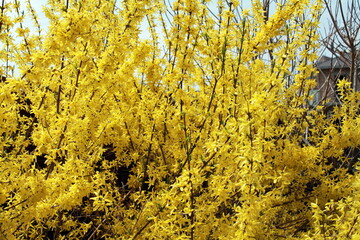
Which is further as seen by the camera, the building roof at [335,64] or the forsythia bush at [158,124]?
the building roof at [335,64]

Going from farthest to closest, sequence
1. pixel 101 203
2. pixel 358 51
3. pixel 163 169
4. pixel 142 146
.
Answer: pixel 358 51
pixel 142 146
pixel 163 169
pixel 101 203

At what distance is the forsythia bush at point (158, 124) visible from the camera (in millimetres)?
2795

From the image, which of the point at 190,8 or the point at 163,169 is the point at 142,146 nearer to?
the point at 163,169

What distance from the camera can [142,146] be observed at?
4020 millimetres

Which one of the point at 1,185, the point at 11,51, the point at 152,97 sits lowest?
the point at 1,185

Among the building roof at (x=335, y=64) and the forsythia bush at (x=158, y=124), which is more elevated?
the building roof at (x=335, y=64)

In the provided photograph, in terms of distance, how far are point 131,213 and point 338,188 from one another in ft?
7.47

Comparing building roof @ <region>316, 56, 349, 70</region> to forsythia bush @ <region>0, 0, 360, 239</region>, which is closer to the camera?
forsythia bush @ <region>0, 0, 360, 239</region>

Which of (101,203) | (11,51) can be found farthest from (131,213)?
(11,51)

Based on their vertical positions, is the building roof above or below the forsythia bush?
above

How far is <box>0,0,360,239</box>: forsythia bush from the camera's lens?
2795 millimetres

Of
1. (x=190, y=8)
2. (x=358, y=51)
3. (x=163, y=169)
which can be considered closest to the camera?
(x=190, y=8)

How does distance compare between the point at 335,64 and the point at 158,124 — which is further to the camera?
the point at 335,64

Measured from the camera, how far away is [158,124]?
3797mm
